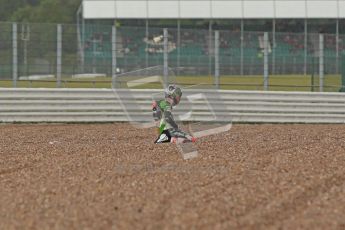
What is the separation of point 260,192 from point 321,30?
34.2m

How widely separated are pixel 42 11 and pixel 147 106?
68617mm

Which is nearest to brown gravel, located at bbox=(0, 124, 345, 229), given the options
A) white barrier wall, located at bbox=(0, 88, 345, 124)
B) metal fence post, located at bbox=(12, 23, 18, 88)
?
white barrier wall, located at bbox=(0, 88, 345, 124)

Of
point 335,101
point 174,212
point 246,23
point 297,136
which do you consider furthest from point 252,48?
point 246,23

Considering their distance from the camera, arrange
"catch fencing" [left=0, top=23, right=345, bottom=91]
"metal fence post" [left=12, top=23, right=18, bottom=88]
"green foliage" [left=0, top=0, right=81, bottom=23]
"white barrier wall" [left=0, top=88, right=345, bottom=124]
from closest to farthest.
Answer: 1. "white barrier wall" [left=0, top=88, right=345, bottom=124]
2. "metal fence post" [left=12, top=23, right=18, bottom=88]
3. "catch fencing" [left=0, top=23, right=345, bottom=91]
4. "green foliage" [left=0, top=0, right=81, bottom=23]

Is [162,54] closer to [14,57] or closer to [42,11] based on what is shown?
[14,57]

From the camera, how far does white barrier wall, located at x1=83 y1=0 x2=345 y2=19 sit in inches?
1569

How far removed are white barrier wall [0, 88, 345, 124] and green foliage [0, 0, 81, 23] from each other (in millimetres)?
63318

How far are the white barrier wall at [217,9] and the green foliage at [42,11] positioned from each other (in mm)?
40075

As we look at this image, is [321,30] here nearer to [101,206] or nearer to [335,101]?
[335,101]

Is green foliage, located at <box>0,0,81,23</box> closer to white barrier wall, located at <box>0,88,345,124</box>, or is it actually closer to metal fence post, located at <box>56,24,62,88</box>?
metal fence post, located at <box>56,24,62,88</box>

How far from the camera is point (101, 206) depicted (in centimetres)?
650

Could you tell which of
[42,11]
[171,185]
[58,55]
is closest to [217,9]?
[58,55]

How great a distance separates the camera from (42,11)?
274 feet

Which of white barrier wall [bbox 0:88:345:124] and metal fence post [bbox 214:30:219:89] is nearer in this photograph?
white barrier wall [bbox 0:88:345:124]
